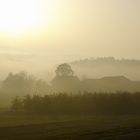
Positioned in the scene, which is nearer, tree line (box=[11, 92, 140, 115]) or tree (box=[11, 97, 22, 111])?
tree line (box=[11, 92, 140, 115])

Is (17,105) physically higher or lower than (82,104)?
higher

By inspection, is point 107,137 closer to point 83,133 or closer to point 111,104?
point 83,133

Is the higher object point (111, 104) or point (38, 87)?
point (38, 87)

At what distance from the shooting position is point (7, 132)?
3925 centimetres

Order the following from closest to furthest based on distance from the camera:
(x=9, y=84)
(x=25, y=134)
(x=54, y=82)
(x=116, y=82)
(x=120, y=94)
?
(x=25, y=134) → (x=120, y=94) → (x=54, y=82) → (x=9, y=84) → (x=116, y=82)

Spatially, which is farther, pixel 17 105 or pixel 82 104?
pixel 17 105

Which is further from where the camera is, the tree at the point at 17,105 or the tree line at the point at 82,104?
the tree at the point at 17,105

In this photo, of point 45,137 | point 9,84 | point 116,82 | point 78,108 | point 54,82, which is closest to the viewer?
point 45,137

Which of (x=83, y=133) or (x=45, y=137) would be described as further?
(x=83, y=133)

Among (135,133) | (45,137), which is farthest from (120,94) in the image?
(45,137)

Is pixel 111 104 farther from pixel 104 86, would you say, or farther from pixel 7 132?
pixel 104 86

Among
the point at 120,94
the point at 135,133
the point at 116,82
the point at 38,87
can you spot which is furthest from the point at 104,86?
the point at 135,133

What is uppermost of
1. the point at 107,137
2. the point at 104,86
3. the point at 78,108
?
the point at 104,86

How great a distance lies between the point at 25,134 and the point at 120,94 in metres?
43.6
